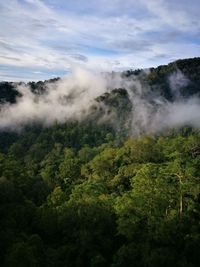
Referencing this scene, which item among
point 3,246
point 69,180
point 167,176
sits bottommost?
point 69,180

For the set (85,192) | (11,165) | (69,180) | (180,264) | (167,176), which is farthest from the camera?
(69,180)

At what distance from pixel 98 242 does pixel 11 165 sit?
33048mm

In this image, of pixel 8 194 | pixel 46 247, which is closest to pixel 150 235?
pixel 46 247

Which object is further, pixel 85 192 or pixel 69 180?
pixel 69 180

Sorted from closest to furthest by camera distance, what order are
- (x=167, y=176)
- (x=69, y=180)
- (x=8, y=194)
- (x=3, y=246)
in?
(x=3, y=246)
(x=167, y=176)
(x=8, y=194)
(x=69, y=180)

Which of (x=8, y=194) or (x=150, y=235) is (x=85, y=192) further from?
(x=150, y=235)

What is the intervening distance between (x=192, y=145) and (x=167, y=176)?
190ft

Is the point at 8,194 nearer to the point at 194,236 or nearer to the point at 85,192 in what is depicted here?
the point at 85,192

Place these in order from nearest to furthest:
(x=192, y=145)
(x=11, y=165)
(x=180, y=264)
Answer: (x=180, y=264) < (x=11, y=165) < (x=192, y=145)

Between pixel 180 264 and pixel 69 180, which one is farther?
pixel 69 180

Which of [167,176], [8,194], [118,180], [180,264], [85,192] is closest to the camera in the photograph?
[180,264]

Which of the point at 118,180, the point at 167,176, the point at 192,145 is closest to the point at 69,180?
the point at 118,180

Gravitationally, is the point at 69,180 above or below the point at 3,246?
below

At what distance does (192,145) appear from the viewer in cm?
10544
